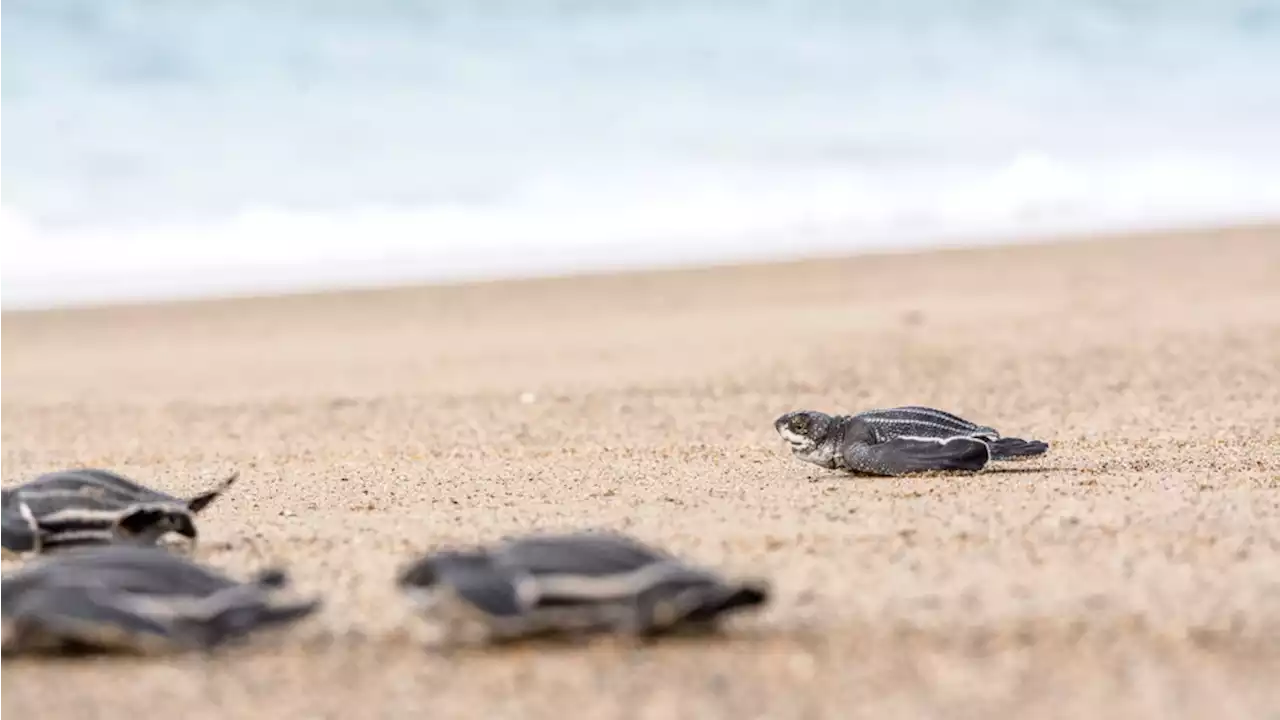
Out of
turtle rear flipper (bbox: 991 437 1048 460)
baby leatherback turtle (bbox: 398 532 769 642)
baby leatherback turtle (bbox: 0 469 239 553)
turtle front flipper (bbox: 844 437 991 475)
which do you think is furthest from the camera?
turtle rear flipper (bbox: 991 437 1048 460)

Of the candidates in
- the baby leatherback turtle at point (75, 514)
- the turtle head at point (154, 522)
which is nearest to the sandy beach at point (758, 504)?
the turtle head at point (154, 522)

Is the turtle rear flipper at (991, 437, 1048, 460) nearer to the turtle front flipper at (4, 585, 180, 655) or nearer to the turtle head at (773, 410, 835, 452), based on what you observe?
the turtle head at (773, 410, 835, 452)

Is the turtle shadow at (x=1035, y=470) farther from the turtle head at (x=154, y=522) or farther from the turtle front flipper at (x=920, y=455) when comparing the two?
the turtle head at (x=154, y=522)

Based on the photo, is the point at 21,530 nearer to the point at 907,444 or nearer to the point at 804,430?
the point at 804,430

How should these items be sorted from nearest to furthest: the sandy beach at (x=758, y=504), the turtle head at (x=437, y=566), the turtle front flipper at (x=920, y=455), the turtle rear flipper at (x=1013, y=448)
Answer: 1. the sandy beach at (x=758, y=504)
2. the turtle head at (x=437, y=566)
3. the turtle front flipper at (x=920, y=455)
4. the turtle rear flipper at (x=1013, y=448)

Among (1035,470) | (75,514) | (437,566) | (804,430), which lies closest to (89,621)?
(437,566)

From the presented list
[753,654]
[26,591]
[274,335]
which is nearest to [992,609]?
[753,654]

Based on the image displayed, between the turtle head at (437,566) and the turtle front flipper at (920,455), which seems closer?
the turtle head at (437,566)

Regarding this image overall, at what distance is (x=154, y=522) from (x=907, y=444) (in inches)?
161

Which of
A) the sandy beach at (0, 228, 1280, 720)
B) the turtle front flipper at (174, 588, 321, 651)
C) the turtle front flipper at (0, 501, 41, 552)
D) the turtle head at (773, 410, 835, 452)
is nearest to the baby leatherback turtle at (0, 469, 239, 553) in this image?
the turtle front flipper at (0, 501, 41, 552)

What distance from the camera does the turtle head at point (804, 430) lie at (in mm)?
9562

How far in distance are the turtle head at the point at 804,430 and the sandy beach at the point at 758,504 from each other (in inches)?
9.9

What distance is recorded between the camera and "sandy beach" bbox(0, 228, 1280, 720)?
15.7 feet

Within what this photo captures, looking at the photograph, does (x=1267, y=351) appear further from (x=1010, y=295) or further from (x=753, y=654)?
(x=753, y=654)
